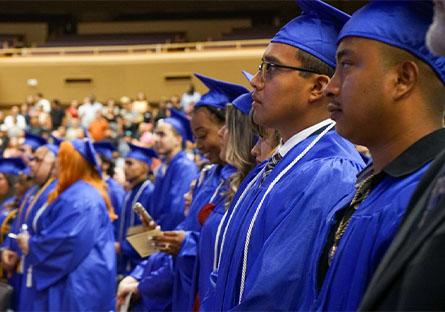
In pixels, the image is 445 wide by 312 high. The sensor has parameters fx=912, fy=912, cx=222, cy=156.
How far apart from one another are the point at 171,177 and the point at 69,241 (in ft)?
2.97

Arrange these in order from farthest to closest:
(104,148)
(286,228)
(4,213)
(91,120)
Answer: (91,120), (104,148), (4,213), (286,228)

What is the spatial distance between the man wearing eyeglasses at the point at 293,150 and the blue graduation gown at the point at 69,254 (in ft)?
12.3

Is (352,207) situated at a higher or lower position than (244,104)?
lower

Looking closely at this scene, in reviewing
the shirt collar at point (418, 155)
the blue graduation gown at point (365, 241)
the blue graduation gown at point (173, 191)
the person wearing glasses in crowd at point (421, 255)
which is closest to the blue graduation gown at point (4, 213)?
the blue graduation gown at point (173, 191)

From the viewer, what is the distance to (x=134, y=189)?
28.5 ft

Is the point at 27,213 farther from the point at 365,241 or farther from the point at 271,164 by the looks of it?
the point at 365,241

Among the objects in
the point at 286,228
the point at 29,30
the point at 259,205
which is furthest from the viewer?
the point at 29,30

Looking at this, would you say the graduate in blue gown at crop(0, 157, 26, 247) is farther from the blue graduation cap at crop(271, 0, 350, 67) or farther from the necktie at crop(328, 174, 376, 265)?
the necktie at crop(328, 174, 376, 265)

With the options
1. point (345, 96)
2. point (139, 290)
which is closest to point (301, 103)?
point (345, 96)

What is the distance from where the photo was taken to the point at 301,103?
2.81m

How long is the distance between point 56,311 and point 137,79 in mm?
18090

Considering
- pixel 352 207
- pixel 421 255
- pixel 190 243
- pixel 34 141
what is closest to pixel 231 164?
pixel 190 243

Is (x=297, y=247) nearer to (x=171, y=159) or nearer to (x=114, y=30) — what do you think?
(x=171, y=159)

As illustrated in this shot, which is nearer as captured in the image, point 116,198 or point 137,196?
point 137,196
